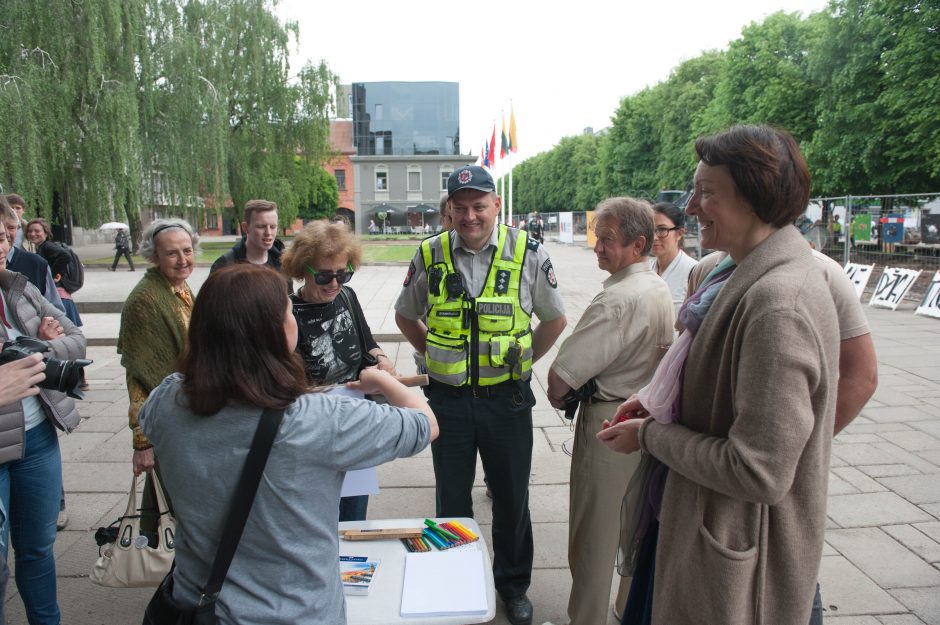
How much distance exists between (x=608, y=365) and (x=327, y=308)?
1.31m

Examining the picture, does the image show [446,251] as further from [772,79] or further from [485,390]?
[772,79]

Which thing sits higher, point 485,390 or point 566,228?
point 566,228

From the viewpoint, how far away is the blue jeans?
101 inches

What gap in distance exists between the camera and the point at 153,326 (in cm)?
283

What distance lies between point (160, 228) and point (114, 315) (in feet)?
34.1

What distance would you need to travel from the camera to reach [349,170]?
2781 inches

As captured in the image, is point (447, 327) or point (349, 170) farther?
point (349, 170)

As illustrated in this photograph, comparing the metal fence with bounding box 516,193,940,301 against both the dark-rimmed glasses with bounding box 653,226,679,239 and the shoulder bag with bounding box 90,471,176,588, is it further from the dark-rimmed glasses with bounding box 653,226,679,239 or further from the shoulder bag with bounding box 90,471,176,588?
the shoulder bag with bounding box 90,471,176,588

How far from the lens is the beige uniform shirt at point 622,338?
2.60 meters

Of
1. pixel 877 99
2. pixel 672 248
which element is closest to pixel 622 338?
pixel 672 248

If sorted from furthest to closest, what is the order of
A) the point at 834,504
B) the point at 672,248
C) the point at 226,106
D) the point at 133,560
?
the point at 226,106 → the point at 672,248 → the point at 834,504 → the point at 133,560

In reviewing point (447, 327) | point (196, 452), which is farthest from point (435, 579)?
point (447, 327)

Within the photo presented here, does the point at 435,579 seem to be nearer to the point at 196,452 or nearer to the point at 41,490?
the point at 196,452

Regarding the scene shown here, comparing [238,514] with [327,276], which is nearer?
A: [238,514]
